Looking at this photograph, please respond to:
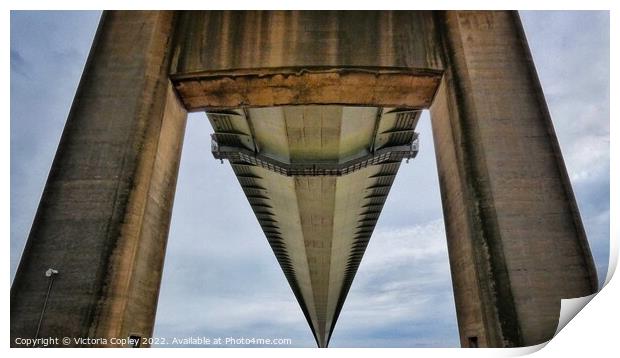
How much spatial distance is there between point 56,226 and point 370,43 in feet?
23.5

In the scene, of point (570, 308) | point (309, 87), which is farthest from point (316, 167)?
point (570, 308)

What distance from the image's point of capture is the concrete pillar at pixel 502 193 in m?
7.38

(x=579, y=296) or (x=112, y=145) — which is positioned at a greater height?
(x=112, y=145)

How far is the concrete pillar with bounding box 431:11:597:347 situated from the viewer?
291 inches

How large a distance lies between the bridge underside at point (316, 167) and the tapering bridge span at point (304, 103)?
5992 millimetres

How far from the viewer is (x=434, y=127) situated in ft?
33.3

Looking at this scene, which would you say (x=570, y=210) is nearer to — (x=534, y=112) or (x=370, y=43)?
(x=534, y=112)

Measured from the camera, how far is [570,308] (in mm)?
7203

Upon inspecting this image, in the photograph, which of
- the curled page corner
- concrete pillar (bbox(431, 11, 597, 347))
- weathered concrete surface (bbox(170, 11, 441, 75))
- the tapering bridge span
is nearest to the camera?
the curled page corner

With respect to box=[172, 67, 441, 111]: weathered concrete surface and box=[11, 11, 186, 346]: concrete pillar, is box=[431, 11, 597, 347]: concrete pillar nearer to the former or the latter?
box=[172, 67, 441, 111]: weathered concrete surface

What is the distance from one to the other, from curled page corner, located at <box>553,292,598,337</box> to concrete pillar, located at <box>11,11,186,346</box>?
742cm

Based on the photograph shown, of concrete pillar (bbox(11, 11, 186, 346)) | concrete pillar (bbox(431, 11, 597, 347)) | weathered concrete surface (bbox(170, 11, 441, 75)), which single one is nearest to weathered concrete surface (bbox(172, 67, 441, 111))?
weathered concrete surface (bbox(170, 11, 441, 75))

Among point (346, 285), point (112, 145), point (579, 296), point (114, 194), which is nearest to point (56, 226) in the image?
point (114, 194)

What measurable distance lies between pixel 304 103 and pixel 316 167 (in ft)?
31.2
